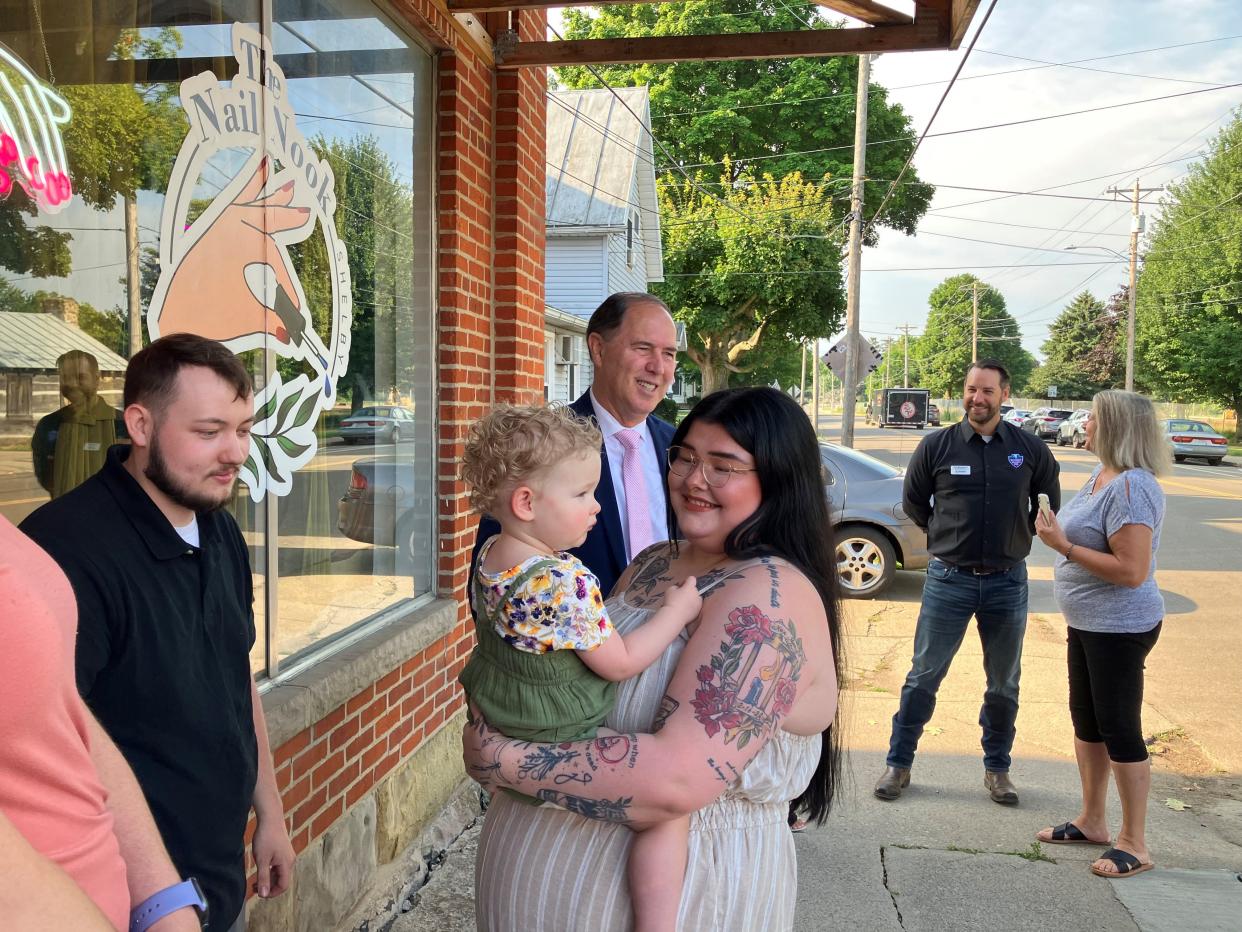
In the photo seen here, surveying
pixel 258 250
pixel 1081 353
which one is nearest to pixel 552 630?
pixel 258 250

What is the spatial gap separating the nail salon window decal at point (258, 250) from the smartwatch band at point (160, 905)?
5.76 ft

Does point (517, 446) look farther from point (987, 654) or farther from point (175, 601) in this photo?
point (987, 654)

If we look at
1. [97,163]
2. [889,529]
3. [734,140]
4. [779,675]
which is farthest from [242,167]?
[734,140]

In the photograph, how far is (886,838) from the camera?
172 inches

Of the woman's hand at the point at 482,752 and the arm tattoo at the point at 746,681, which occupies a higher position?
the arm tattoo at the point at 746,681

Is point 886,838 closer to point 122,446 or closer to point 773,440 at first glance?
point 773,440

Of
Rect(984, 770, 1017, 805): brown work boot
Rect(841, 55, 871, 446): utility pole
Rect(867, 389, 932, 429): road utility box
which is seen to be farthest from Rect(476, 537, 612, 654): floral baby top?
Rect(867, 389, 932, 429): road utility box

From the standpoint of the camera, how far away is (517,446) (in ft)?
6.69

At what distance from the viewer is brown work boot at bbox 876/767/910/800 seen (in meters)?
4.79

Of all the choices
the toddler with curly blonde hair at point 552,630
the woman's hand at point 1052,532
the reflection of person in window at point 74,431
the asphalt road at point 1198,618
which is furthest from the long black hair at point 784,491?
the asphalt road at point 1198,618

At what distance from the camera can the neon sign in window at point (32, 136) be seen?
2098 mm

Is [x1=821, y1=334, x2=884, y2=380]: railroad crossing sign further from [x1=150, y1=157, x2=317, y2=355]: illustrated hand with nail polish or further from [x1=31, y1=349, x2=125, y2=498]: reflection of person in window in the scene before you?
[x1=31, y1=349, x2=125, y2=498]: reflection of person in window

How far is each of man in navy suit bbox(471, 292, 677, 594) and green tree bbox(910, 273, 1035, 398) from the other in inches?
3743

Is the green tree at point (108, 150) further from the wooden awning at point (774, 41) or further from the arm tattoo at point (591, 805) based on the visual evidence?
the wooden awning at point (774, 41)
